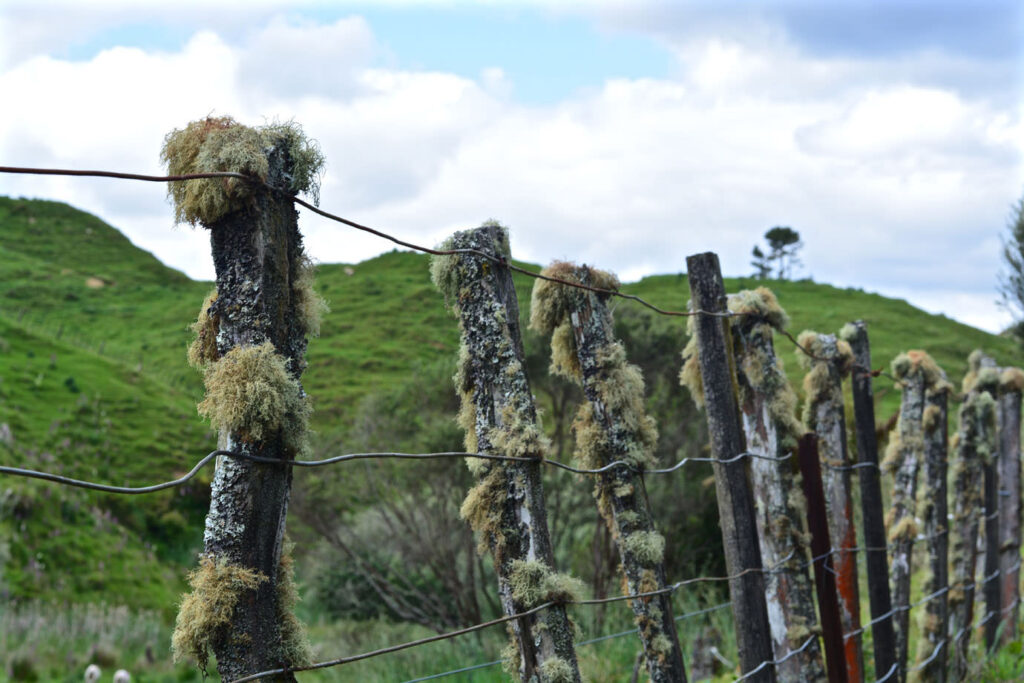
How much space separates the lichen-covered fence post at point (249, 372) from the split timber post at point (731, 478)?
6.23 ft

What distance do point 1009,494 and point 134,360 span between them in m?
19.1

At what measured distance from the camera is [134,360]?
20797mm

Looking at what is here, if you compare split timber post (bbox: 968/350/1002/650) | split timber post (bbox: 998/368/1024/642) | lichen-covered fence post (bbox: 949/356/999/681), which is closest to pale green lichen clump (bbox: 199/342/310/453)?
lichen-covered fence post (bbox: 949/356/999/681)

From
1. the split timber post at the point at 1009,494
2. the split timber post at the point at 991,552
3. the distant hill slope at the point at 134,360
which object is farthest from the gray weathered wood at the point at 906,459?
the distant hill slope at the point at 134,360

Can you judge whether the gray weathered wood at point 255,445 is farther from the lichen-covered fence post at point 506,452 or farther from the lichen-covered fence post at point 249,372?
the lichen-covered fence post at point 506,452

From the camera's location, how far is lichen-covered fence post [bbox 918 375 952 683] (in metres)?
5.81

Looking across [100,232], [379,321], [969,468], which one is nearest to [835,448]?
[969,468]

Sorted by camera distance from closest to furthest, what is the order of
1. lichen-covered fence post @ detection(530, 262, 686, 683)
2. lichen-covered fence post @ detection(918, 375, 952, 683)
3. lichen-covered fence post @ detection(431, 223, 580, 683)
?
lichen-covered fence post @ detection(431, 223, 580, 683) → lichen-covered fence post @ detection(530, 262, 686, 683) → lichen-covered fence post @ detection(918, 375, 952, 683)

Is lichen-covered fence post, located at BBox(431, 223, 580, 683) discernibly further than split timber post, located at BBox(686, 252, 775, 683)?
No

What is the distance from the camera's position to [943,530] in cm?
600

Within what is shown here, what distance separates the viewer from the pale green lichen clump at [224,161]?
73.1 inches

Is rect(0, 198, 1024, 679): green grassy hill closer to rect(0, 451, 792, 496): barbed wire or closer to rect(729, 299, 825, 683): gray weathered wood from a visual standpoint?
rect(0, 451, 792, 496): barbed wire

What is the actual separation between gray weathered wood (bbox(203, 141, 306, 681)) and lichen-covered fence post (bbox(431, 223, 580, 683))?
1.99ft

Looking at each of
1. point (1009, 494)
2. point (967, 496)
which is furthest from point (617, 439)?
point (1009, 494)
